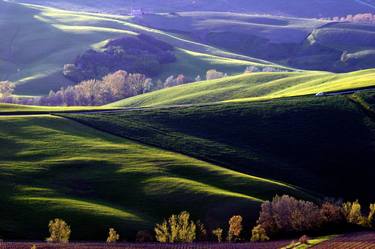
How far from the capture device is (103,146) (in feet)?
390

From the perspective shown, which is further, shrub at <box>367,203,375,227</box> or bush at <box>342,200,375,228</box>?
shrub at <box>367,203,375,227</box>

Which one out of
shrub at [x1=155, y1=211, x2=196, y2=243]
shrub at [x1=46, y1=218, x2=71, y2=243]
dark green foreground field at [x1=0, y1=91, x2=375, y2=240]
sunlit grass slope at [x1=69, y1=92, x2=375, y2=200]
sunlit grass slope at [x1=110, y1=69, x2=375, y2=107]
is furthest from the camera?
sunlit grass slope at [x1=110, y1=69, x2=375, y2=107]

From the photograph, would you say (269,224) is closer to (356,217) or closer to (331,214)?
(331,214)

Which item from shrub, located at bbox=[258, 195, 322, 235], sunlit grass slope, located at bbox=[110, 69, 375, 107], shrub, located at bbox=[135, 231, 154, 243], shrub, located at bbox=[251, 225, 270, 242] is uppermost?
sunlit grass slope, located at bbox=[110, 69, 375, 107]

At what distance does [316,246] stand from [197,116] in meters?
68.1


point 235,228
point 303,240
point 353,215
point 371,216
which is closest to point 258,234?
point 235,228

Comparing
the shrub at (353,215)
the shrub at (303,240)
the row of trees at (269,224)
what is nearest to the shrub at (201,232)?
the row of trees at (269,224)

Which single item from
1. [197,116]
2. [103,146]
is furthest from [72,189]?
[197,116]

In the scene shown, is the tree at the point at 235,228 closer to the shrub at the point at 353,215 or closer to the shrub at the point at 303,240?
the shrub at the point at 303,240

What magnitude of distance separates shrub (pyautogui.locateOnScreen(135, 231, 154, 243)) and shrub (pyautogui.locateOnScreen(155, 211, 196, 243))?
3.29 ft

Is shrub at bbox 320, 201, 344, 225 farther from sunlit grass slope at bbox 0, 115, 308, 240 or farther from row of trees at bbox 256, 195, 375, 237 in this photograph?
sunlit grass slope at bbox 0, 115, 308, 240

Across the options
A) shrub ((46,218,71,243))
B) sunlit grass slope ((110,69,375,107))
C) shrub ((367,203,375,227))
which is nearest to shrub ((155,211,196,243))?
shrub ((46,218,71,243))

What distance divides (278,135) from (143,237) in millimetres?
55161

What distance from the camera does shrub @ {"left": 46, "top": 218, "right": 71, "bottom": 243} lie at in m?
79.4
